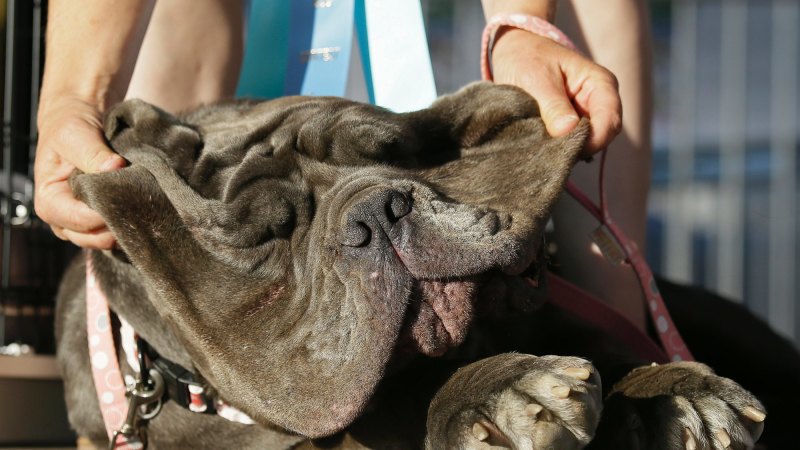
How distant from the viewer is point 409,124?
6.36 ft

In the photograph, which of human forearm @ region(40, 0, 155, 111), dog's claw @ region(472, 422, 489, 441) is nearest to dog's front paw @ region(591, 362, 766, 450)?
dog's claw @ region(472, 422, 489, 441)

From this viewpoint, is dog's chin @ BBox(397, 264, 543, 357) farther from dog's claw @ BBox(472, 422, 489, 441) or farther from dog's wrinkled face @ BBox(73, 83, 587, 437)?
dog's claw @ BBox(472, 422, 489, 441)

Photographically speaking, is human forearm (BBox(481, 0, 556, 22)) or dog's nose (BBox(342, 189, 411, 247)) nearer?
dog's nose (BBox(342, 189, 411, 247))

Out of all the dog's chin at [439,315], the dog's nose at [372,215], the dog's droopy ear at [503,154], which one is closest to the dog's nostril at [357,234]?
the dog's nose at [372,215]

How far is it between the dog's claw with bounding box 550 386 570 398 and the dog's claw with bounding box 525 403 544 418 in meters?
0.03

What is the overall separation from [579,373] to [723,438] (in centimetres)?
33

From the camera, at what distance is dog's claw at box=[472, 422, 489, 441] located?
5.14 feet

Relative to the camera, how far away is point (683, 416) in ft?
5.64

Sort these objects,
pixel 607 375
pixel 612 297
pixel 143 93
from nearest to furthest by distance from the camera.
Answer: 1. pixel 607 375
2. pixel 612 297
3. pixel 143 93

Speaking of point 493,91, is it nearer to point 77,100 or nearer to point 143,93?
point 77,100

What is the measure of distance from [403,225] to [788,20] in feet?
16.4

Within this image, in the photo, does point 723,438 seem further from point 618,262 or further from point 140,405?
point 140,405

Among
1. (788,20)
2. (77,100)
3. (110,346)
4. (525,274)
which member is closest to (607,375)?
(525,274)

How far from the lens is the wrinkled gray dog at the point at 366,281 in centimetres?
162
